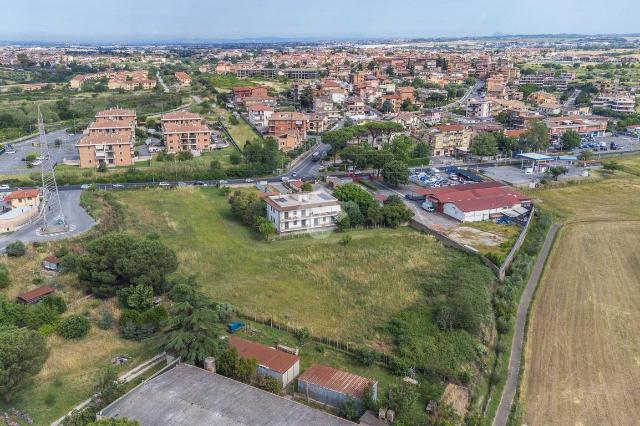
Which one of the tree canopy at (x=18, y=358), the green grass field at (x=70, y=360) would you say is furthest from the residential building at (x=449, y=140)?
the tree canopy at (x=18, y=358)

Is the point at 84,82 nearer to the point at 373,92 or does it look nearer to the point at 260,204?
the point at 373,92

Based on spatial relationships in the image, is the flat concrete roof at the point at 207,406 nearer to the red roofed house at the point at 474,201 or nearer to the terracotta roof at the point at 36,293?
the terracotta roof at the point at 36,293

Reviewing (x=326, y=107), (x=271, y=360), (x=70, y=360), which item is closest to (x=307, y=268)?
(x=271, y=360)

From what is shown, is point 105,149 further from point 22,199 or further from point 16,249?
point 16,249

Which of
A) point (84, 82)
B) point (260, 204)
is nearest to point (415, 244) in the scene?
point (260, 204)

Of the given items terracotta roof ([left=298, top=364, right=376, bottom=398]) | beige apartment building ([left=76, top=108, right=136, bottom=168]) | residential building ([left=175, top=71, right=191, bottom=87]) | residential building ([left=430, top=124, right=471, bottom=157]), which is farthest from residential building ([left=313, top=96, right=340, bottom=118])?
terracotta roof ([left=298, top=364, right=376, bottom=398])
